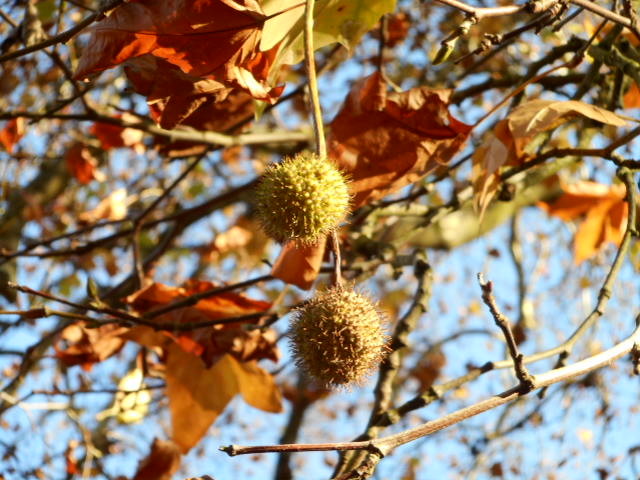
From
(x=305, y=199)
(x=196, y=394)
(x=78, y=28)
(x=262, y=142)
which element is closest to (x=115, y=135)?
(x=262, y=142)

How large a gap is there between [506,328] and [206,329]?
1.38 m

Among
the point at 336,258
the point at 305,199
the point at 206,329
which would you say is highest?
the point at 206,329

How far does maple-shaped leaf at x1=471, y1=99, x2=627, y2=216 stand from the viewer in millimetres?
1994

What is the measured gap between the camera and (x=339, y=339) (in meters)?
1.75

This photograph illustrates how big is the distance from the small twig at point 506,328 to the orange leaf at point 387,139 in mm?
840

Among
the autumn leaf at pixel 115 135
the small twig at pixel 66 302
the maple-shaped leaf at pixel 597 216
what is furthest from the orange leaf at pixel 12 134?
the maple-shaped leaf at pixel 597 216

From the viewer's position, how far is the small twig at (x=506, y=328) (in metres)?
1.33

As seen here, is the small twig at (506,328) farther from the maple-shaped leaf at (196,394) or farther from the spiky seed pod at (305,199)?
the maple-shaped leaf at (196,394)

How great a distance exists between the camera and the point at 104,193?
7.44 m

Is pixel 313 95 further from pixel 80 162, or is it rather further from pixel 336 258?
pixel 80 162

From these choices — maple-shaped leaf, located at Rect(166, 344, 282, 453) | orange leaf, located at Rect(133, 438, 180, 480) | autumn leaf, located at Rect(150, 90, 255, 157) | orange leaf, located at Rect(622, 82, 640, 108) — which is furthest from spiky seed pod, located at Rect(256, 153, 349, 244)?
orange leaf, located at Rect(133, 438, 180, 480)

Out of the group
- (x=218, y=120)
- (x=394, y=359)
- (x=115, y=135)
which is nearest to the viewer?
(x=394, y=359)

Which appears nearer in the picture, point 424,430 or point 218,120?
point 424,430

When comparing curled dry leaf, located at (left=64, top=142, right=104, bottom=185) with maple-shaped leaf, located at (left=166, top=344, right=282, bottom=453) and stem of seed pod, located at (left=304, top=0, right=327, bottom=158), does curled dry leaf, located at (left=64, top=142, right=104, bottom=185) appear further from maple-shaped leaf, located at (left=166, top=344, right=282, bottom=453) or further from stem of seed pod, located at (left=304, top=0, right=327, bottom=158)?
stem of seed pod, located at (left=304, top=0, right=327, bottom=158)
